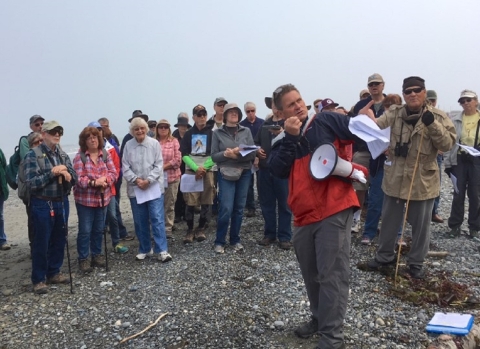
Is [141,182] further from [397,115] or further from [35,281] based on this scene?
[397,115]

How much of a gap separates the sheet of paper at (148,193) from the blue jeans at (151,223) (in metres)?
0.09

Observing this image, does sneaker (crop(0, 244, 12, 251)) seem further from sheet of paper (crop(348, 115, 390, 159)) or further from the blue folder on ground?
the blue folder on ground

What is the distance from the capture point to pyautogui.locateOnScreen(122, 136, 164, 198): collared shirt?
732 centimetres

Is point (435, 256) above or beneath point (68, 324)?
above

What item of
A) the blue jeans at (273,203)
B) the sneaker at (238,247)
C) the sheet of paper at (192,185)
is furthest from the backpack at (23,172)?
the blue jeans at (273,203)

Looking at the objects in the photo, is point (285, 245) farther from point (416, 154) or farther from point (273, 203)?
point (416, 154)

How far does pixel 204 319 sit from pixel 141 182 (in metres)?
3.04

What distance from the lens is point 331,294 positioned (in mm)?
3807

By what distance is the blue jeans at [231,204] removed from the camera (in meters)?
7.30

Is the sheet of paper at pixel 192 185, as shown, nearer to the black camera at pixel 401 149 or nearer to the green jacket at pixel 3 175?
the black camera at pixel 401 149

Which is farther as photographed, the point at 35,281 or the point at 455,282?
the point at 35,281

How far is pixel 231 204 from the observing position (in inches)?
289

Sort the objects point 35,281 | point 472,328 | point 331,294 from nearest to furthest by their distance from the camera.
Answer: point 331,294, point 472,328, point 35,281

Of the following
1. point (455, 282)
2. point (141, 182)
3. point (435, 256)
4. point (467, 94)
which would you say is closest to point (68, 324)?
point (141, 182)
